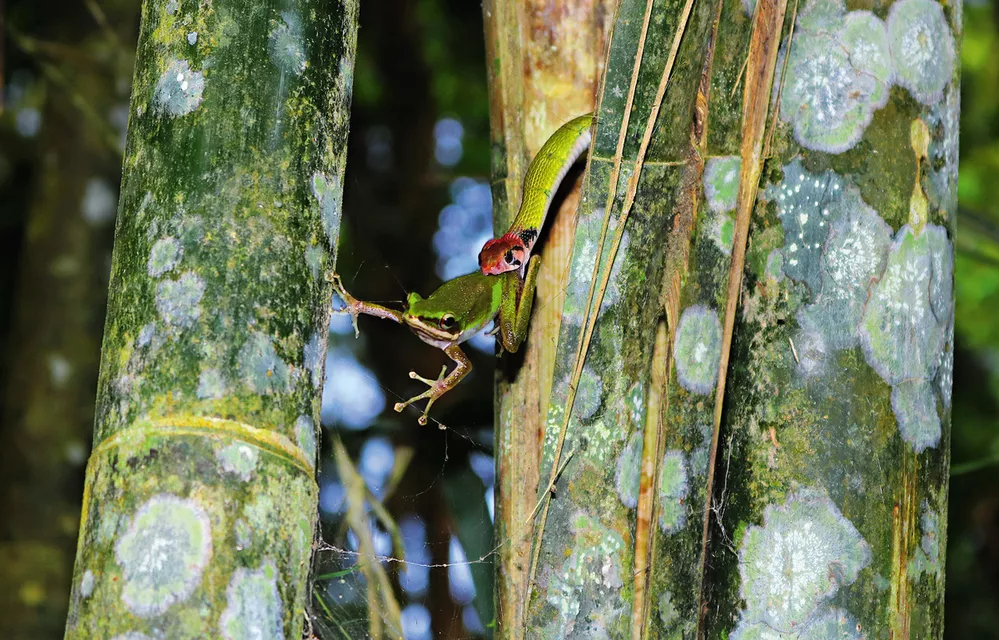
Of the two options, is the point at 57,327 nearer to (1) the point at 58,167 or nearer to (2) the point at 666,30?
(1) the point at 58,167

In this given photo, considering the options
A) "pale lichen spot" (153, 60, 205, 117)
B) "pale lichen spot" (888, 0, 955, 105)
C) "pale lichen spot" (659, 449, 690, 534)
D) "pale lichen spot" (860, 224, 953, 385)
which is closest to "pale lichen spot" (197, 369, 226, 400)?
"pale lichen spot" (153, 60, 205, 117)

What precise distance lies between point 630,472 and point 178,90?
1142 mm

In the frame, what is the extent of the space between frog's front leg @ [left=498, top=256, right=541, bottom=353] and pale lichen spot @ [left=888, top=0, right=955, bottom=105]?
1020mm

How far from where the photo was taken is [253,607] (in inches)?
59.1

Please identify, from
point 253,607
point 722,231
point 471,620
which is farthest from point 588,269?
point 471,620

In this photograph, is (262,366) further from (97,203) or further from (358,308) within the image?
(97,203)

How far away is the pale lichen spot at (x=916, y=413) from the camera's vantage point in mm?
2094

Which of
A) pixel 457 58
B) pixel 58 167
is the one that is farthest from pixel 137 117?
pixel 457 58

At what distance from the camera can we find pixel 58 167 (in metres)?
5.39

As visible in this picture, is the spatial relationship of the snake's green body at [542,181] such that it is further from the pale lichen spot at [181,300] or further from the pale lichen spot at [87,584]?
the pale lichen spot at [87,584]

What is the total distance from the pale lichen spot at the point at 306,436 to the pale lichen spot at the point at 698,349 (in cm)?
83

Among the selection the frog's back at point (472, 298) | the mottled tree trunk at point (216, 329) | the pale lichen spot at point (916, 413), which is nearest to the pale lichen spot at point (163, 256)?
the mottled tree trunk at point (216, 329)

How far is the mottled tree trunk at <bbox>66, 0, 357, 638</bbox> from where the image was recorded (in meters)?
1.49

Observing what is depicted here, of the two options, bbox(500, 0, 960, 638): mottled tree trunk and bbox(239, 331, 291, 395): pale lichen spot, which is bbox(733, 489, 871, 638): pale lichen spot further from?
bbox(239, 331, 291, 395): pale lichen spot
